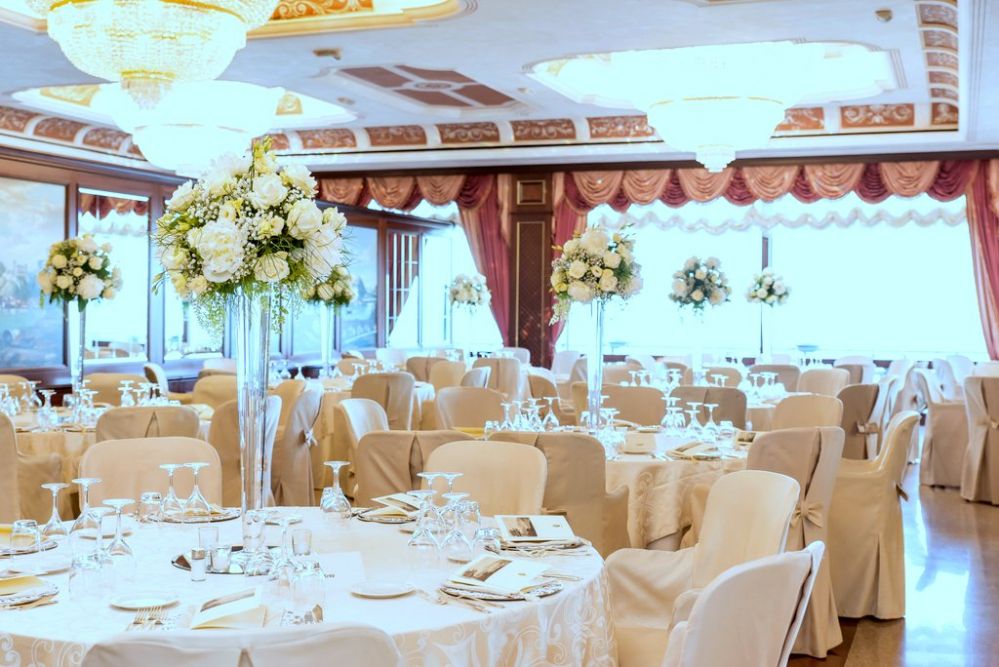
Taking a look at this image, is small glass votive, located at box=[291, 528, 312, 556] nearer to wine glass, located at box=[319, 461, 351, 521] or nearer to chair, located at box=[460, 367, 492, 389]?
wine glass, located at box=[319, 461, 351, 521]

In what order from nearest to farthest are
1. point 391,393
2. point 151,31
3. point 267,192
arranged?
point 267,192
point 151,31
point 391,393

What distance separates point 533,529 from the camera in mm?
3477

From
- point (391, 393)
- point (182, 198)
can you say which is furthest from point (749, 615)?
point (391, 393)

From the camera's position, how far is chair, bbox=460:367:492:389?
9.52 m

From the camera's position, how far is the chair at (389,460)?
5.10 m

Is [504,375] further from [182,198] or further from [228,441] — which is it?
[182,198]

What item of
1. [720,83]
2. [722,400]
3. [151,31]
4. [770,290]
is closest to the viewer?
[151,31]

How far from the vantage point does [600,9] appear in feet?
23.7

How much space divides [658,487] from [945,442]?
5.22 meters

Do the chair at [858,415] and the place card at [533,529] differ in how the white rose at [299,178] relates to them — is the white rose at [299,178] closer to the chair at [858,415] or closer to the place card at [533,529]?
the place card at [533,529]

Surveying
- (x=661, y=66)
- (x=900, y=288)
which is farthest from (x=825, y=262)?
(x=661, y=66)

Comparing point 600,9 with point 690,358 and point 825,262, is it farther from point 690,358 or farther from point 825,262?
point 825,262

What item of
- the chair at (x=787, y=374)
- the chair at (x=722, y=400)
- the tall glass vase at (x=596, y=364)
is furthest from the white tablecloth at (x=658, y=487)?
the chair at (x=787, y=374)

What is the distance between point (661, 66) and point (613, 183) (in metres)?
3.14
